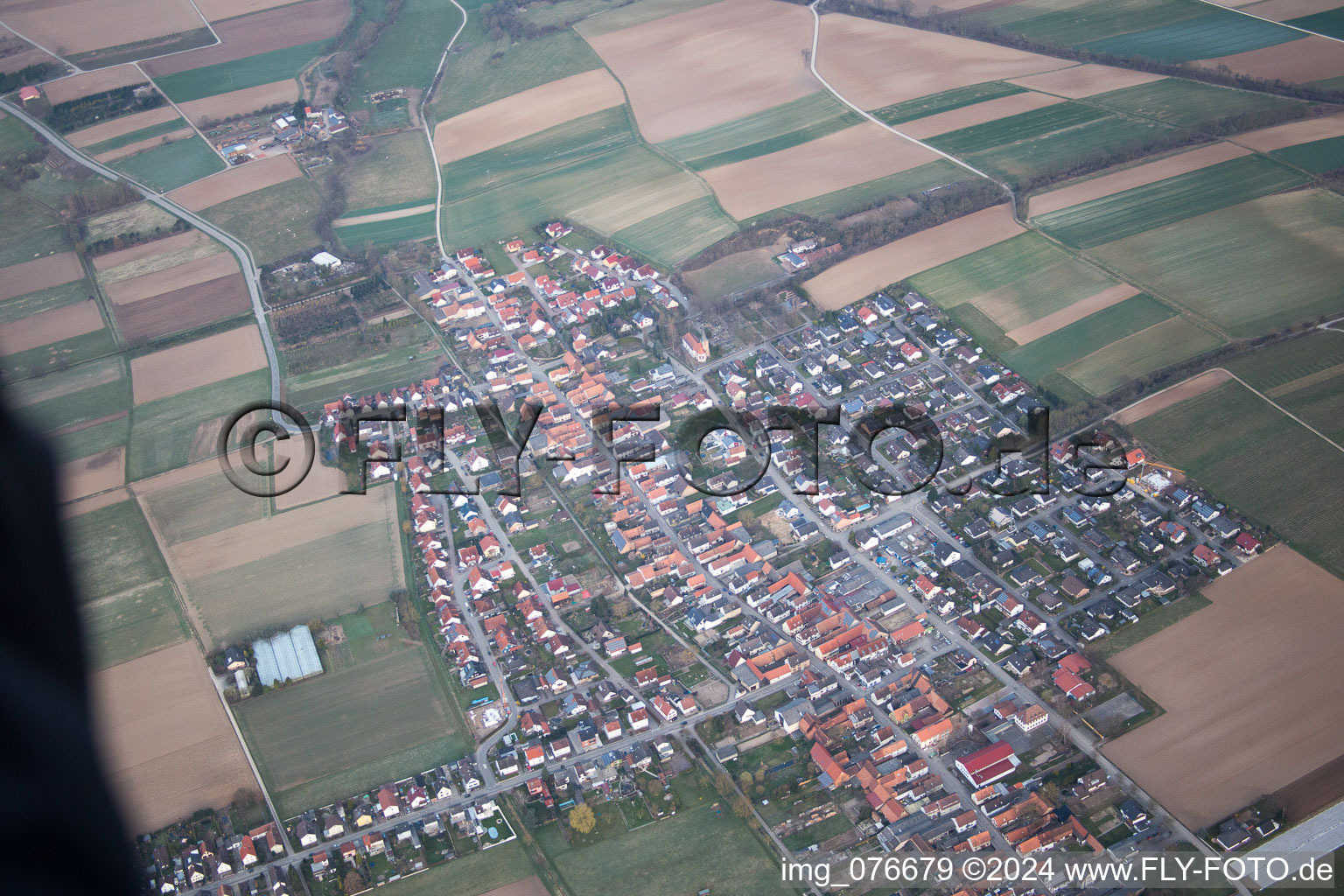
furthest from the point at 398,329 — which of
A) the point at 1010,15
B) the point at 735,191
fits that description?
the point at 1010,15

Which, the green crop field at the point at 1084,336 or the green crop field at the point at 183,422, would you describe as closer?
the green crop field at the point at 183,422

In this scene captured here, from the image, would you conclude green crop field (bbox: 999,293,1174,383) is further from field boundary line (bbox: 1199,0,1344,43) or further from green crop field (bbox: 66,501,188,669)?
green crop field (bbox: 66,501,188,669)

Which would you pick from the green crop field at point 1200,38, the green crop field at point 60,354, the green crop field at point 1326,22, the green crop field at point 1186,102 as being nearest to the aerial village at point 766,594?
the green crop field at point 60,354

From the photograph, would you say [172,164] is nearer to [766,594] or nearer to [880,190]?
[880,190]

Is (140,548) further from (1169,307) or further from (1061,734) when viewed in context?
(1169,307)

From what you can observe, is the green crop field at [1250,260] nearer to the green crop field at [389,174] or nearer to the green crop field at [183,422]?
the green crop field at [389,174]

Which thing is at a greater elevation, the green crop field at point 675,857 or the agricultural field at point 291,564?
the agricultural field at point 291,564
